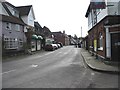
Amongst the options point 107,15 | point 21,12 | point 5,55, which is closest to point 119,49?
point 107,15

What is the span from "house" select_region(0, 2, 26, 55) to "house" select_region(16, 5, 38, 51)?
1.43 meters

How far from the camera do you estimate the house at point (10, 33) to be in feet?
92.3

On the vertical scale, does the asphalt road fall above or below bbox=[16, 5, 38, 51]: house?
below

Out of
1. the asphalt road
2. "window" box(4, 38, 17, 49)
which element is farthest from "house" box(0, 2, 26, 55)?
the asphalt road

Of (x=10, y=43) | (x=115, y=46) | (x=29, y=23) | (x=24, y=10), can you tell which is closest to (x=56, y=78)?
(x=115, y=46)

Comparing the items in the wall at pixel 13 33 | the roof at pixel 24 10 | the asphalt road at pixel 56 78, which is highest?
the roof at pixel 24 10

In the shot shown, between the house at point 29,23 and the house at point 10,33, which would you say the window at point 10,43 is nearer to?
the house at point 10,33

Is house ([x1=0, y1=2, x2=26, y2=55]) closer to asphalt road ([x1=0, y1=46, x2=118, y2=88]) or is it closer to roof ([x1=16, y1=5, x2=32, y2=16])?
roof ([x1=16, y1=5, x2=32, y2=16])

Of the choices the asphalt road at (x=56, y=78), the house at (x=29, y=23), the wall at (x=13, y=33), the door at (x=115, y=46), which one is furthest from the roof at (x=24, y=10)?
the door at (x=115, y=46)

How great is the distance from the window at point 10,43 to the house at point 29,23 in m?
5.22

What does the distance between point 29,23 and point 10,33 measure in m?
11.7

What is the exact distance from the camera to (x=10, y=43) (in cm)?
2989

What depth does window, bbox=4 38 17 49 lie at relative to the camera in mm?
28312

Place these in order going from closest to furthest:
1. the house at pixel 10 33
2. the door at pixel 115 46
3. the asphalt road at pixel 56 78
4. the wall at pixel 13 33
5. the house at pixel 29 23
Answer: the asphalt road at pixel 56 78 < the door at pixel 115 46 < the house at pixel 10 33 < the wall at pixel 13 33 < the house at pixel 29 23
